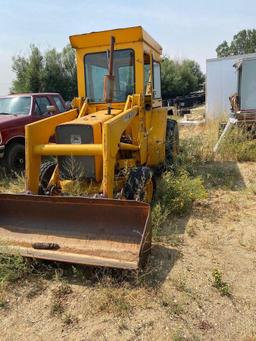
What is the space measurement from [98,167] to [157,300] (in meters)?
2.18

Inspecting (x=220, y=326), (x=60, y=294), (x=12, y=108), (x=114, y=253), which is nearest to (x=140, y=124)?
(x=114, y=253)

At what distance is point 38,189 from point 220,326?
3.16 m

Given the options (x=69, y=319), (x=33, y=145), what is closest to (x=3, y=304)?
(x=69, y=319)

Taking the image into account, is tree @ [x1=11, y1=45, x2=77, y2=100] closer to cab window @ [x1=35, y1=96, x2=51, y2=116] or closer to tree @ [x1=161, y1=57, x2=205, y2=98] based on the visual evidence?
tree @ [x1=161, y1=57, x2=205, y2=98]

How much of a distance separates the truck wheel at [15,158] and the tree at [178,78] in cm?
2249

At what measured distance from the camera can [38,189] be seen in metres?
5.31

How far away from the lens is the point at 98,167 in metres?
5.08

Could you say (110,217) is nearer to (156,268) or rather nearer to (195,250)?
(156,268)

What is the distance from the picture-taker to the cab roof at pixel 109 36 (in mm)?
5852

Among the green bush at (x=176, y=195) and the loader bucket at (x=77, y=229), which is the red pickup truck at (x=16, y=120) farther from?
the loader bucket at (x=77, y=229)

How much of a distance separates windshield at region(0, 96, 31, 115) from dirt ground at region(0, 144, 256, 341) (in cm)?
569

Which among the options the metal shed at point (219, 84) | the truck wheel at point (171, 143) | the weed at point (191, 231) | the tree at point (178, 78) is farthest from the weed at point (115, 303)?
the tree at point (178, 78)

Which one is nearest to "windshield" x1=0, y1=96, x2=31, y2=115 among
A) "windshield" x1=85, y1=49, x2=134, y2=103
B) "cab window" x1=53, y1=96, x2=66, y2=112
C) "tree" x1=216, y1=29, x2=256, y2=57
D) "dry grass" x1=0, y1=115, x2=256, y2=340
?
"cab window" x1=53, y1=96, x2=66, y2=112

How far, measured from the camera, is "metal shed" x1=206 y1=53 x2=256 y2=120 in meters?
17.6
